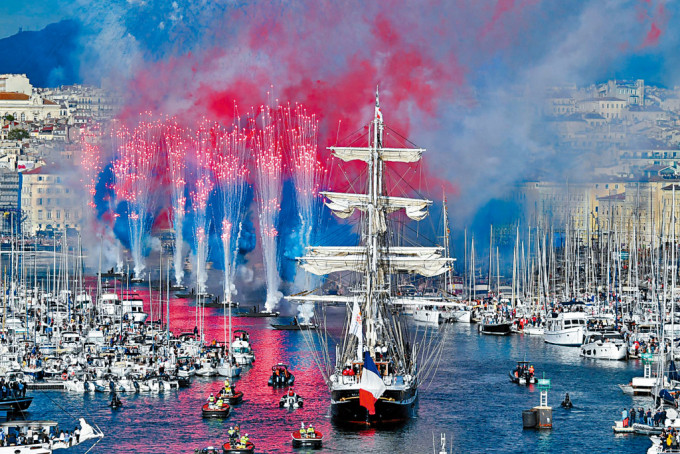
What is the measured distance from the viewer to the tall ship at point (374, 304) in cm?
6619

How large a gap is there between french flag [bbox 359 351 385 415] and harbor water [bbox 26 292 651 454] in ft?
4.78

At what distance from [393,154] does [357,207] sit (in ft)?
17.5

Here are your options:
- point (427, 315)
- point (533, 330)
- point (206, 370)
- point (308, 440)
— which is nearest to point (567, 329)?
point (533, 330)

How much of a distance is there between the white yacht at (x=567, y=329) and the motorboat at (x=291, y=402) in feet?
127

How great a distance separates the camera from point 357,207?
85.5 metres

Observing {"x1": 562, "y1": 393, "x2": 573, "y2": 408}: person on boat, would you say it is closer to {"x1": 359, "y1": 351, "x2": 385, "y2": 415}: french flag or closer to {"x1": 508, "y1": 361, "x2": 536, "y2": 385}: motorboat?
{"x1": 508, "y1": 361, "x2": 536, "y2": 385}: motorboat

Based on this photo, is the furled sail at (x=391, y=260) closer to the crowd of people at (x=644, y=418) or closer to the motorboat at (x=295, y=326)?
the crowd of people at (x=644, y=418)

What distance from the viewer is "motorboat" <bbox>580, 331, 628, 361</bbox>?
94062 millimetres

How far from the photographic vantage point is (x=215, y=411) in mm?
68188

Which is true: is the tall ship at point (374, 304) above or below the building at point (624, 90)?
below

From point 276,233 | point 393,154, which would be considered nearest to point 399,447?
point 393,154

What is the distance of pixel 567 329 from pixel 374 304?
34.9 m

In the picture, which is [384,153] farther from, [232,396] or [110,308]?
[110,308]

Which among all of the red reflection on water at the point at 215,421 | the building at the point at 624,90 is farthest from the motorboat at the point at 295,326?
the building at the point at 624,90
